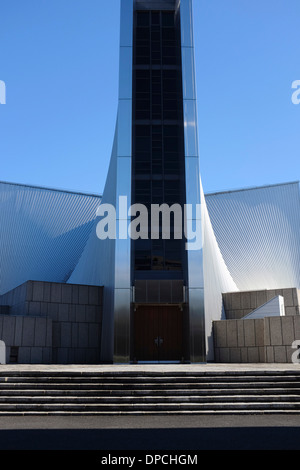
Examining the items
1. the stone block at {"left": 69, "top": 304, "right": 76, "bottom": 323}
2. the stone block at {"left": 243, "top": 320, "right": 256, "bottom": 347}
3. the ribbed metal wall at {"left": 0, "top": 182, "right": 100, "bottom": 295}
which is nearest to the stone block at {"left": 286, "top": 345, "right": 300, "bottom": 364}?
the stone block at {"left": 243, "top": 320, "right": 256, "bottom": 347}

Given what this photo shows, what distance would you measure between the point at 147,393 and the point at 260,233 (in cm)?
1960

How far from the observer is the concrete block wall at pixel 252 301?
20.6 m

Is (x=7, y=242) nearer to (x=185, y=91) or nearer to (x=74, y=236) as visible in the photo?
(x=74, y=236)

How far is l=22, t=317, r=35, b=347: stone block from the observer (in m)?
18.1

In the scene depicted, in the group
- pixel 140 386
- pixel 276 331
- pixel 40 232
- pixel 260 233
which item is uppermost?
pixel 40 232

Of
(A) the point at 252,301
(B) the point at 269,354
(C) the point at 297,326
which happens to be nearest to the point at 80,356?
(B) the point at 269,354

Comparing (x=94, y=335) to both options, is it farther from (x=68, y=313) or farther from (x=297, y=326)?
(x=297, y=326)

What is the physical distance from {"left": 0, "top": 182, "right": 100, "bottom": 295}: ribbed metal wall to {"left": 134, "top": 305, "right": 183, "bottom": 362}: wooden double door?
372 inches

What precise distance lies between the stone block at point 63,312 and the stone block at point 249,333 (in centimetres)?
715

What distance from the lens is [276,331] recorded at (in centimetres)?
1720

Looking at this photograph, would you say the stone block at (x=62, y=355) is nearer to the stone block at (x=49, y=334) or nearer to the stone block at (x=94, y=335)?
the stone block at (x=49, y=334)

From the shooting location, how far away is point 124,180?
Result: 1981cm

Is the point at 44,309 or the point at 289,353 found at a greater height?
the point at 44,309
